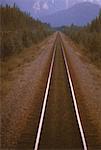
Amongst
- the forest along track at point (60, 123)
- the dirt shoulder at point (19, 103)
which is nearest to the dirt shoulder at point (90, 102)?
the forest along track at point (60, 123)

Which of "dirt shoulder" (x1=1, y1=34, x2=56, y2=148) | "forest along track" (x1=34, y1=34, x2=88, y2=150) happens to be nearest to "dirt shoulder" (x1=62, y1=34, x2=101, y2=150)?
"forest along track" (x1=34, y1=34, x2=88, y2=150)

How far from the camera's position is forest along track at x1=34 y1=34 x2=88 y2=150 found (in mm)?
10531

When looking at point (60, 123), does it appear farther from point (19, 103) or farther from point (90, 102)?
point (90, 102)

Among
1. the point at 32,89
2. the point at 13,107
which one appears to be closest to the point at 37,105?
the point at 13,107

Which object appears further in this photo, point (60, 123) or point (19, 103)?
point (19, 103)

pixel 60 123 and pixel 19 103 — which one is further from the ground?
pixel 60 123

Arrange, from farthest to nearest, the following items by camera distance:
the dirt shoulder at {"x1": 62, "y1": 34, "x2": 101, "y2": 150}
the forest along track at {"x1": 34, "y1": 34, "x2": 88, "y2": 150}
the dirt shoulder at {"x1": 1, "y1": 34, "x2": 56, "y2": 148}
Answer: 1. the dirt shoulder at {"x1": 1, "y1": 34, "x2": 56, "y2": 148}
2. the dirt shoulder at {"x1": 62, "y1": 34, "x2": 101, "y2": 150}
3. the forest along track at {"x1": 34, "y1": 34, "x2": 88, "y2": 150}

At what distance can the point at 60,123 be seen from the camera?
12.3m

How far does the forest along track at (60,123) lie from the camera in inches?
415

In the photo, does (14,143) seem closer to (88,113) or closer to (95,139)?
(95,139)

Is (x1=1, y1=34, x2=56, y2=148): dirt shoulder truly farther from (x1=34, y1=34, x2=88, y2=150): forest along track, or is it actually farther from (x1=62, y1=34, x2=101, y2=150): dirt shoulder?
(x1=62, y1=34, x2=101, y2=150): dirt shoulder

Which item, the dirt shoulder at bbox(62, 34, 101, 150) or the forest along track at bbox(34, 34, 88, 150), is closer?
the forest along track at bbox(34, 34, 88, 150)

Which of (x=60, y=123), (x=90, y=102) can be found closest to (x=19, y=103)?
(x=90, y=102)

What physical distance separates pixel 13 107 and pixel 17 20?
12551cm
